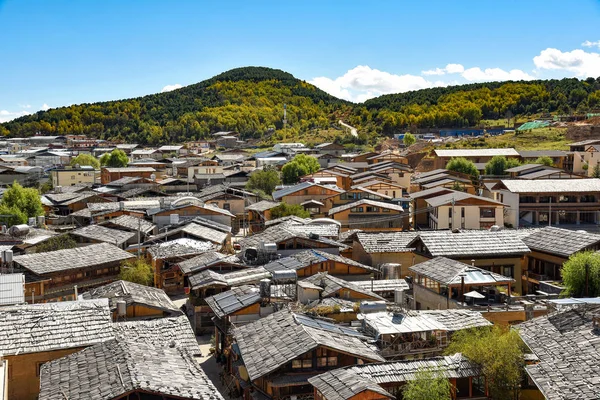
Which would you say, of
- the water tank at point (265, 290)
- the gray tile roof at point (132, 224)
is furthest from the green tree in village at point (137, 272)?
the water tank at point (265, 290)

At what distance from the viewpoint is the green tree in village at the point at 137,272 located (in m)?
28.2

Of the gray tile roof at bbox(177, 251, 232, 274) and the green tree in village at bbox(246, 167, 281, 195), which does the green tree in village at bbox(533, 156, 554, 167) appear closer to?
the green tree in village at bbox(246, 167, 281, 195)

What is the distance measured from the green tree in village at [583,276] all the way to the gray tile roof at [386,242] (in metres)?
9.03

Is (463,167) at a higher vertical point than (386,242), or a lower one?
higher

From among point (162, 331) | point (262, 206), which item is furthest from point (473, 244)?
point (262, 206)

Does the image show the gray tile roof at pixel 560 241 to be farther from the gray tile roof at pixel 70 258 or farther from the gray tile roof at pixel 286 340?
the gray tile roof at pixel 70 258

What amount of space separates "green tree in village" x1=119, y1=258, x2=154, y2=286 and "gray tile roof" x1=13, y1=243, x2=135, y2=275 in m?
0.45

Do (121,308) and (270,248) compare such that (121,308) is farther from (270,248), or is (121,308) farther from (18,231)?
(18,231)

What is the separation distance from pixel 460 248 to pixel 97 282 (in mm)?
16100

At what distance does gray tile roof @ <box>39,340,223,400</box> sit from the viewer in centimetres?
1208

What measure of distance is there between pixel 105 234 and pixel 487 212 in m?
23.5

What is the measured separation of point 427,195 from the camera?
150ft

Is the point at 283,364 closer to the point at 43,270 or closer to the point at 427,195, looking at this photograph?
the point at 43,270

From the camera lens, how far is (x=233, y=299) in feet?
71.7
